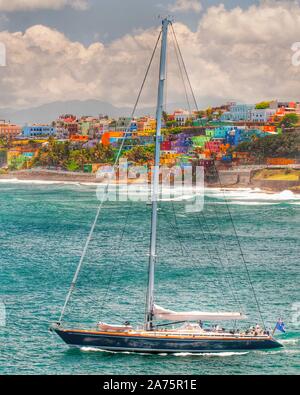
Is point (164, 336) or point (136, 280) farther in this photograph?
point (136, 280)

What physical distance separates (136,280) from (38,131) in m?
121

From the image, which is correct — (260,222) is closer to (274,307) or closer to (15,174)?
(274,307)

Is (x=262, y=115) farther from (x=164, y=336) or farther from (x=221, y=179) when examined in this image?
(x=164, y=336)

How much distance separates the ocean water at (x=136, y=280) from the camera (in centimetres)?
2330

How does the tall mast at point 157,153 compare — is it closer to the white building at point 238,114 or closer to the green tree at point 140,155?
the green tree at point 140,155

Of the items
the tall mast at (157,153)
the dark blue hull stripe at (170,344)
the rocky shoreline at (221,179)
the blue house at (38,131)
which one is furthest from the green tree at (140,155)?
the dark blue hull stripe at (170,344)

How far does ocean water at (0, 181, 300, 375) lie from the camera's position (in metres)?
23.3

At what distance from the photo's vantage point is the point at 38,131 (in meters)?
152

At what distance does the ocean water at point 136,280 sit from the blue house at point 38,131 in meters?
86.4

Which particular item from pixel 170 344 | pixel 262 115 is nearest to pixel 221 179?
pixel 262 115

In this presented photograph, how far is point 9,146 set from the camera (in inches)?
5615
